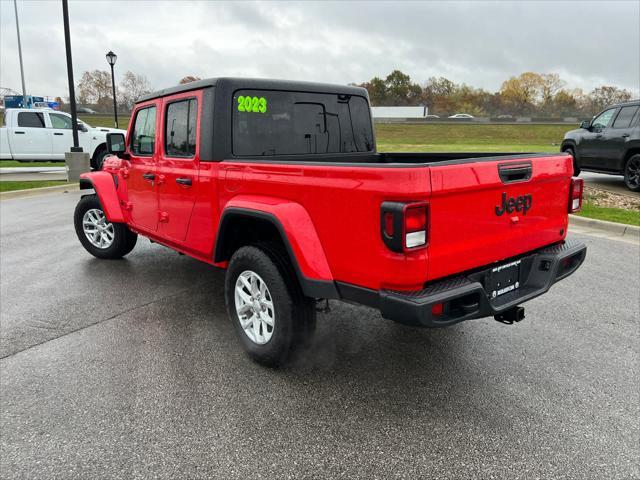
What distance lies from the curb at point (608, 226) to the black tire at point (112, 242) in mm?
6714

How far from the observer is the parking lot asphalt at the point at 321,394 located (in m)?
2.44

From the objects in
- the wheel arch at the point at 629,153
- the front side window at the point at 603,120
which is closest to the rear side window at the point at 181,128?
the wheel arch at the point at 629,153

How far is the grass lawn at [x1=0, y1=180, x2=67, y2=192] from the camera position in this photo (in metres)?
12.2

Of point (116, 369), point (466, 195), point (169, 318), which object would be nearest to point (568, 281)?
point (466, 195)

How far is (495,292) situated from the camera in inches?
115

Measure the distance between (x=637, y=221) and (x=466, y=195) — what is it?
6.60 m

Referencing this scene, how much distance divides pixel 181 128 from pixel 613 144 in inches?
406

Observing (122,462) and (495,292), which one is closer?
(122,462)

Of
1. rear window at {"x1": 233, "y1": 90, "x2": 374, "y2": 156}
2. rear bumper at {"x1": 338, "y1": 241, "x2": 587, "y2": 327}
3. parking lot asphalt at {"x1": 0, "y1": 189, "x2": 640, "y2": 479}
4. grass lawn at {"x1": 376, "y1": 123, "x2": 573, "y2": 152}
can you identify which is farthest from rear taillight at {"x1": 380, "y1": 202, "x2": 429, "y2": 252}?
grass lawn at {"x1": 376, "y1": 123, "x2": 573, "y2": 152}

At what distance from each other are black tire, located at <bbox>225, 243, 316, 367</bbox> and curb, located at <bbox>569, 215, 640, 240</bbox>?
604cm

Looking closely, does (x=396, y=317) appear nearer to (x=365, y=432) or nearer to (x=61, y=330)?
(x=365, y=432)

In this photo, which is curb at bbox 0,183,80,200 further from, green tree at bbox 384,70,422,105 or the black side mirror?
green tree at bbox 384,70,422,105

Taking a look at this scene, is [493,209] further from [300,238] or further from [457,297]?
[300,238]

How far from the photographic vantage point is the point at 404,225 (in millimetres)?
2377
